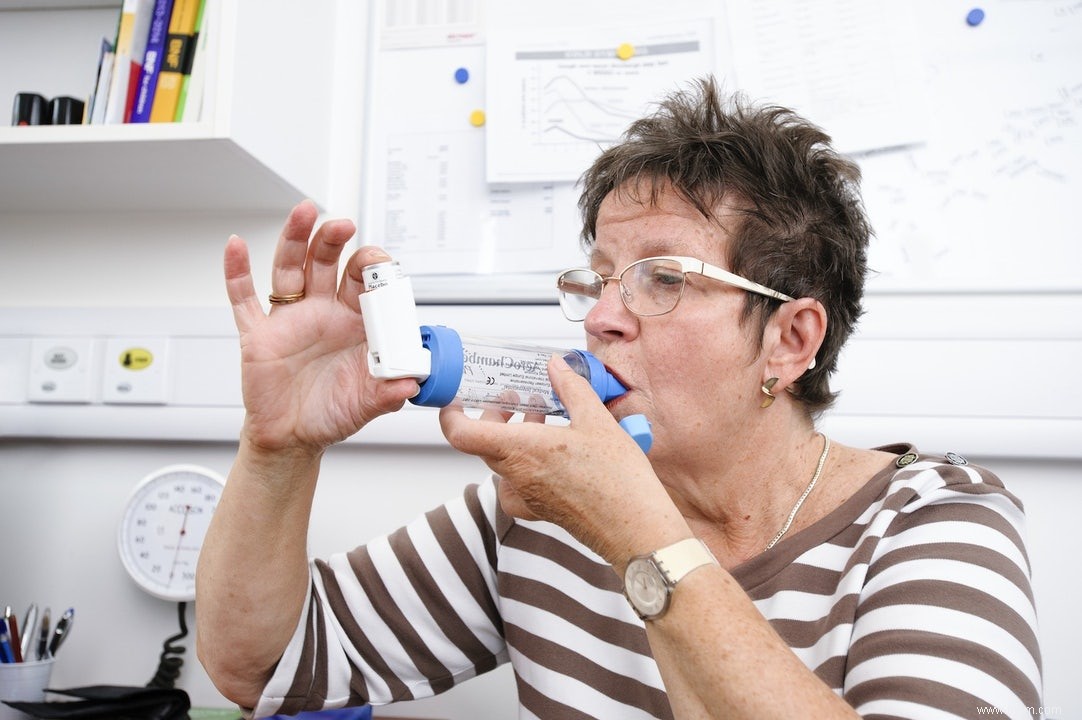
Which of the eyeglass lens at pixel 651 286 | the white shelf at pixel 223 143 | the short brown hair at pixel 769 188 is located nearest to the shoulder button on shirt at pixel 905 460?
the short brown hair at pixel 769 188

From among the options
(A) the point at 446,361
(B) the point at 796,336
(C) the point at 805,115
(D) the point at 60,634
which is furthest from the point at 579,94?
(D) the point at 60,634

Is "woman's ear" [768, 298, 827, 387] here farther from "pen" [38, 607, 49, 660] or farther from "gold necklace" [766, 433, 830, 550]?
"pen" [38, 607, 49, 660]

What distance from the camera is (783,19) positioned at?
1.45 m

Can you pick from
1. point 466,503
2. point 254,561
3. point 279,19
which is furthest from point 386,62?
point 254,561

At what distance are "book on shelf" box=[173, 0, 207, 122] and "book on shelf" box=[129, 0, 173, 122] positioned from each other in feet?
0.14

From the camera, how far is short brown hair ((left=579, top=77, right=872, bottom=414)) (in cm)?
97

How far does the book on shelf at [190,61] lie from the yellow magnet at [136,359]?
0.46m

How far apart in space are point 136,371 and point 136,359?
0.02m

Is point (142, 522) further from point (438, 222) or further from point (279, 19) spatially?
point (279, 19)

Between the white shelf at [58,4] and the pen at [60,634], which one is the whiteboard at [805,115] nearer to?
the white shelf at [58,4]

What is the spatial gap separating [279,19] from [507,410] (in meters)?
0.95

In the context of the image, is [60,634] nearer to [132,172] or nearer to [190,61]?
[132,172]

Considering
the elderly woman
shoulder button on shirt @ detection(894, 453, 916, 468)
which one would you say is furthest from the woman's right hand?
shoulder button on shirt @ detection(894, 453, 916, 468)

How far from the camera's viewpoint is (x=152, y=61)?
1306 millimetres
